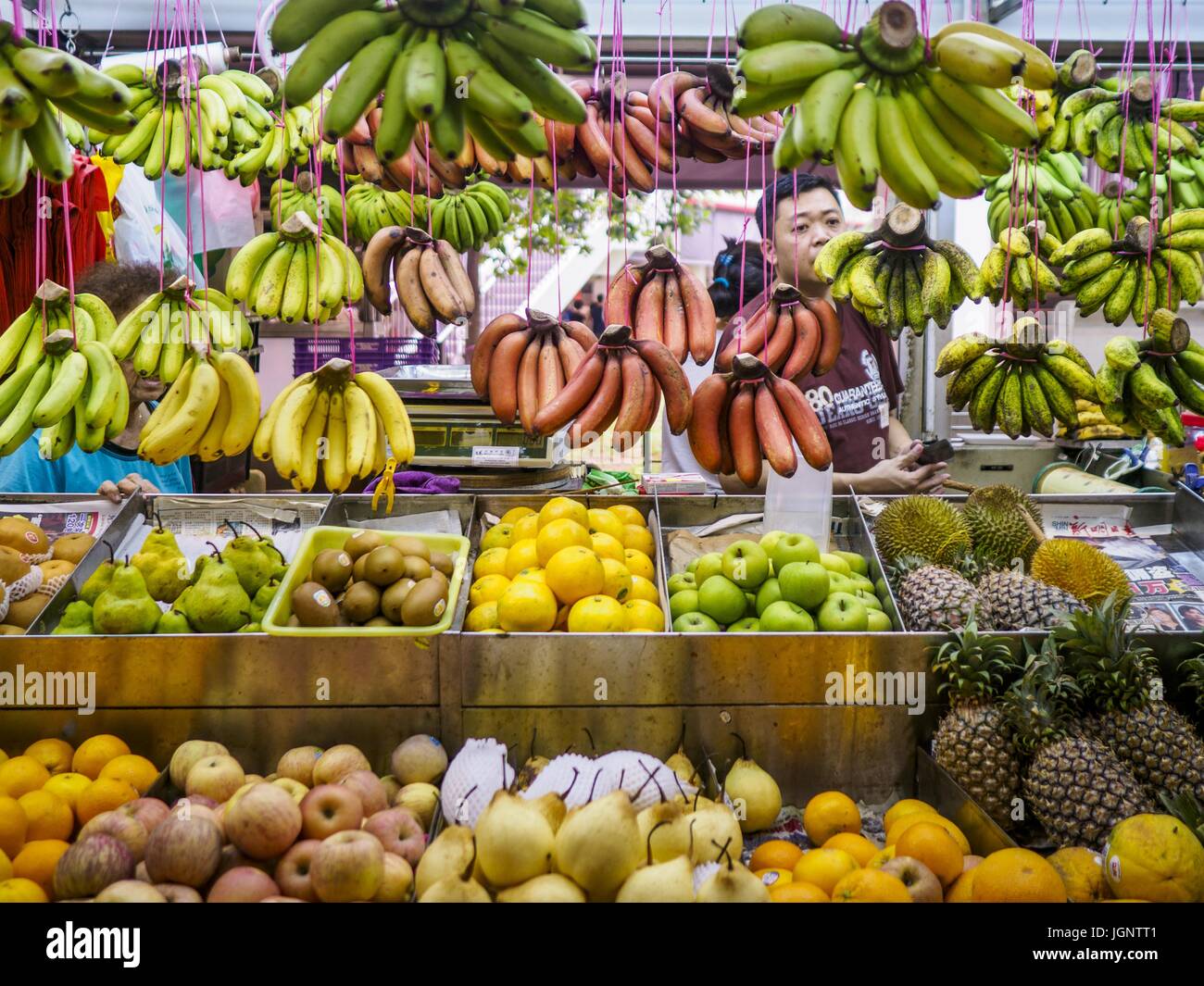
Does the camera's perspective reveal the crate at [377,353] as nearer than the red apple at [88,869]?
No

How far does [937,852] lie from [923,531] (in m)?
1.32

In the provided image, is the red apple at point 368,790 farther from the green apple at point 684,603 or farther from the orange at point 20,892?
the green apple at point 684,603

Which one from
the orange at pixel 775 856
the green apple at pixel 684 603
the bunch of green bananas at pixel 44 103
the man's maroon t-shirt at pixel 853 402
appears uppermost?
the bunch of green bananas at pixel 44 103

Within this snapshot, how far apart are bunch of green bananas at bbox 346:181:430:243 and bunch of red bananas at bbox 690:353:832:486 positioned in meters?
1.82

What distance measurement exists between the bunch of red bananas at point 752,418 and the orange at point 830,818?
2.56 ft

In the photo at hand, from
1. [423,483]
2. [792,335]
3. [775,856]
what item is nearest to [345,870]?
[775,856]

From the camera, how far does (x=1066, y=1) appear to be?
4.17 m

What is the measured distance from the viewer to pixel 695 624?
2723 millimetres

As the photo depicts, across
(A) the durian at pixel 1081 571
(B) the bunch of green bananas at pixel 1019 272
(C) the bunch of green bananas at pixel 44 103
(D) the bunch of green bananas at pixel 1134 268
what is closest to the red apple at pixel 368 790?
(C) the bunch of green bananas at pixel 44 103

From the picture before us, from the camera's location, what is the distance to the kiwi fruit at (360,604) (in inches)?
103

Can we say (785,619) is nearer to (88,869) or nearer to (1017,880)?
(1017,880)

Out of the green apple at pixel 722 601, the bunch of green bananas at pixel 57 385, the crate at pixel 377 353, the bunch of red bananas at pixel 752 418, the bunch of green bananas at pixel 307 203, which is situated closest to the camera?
the bunch of green bananas at pixel 57 385

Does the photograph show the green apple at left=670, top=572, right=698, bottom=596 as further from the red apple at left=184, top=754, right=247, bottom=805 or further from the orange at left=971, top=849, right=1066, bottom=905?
the red apple at left=184, top=754, right=247, bottom=805
